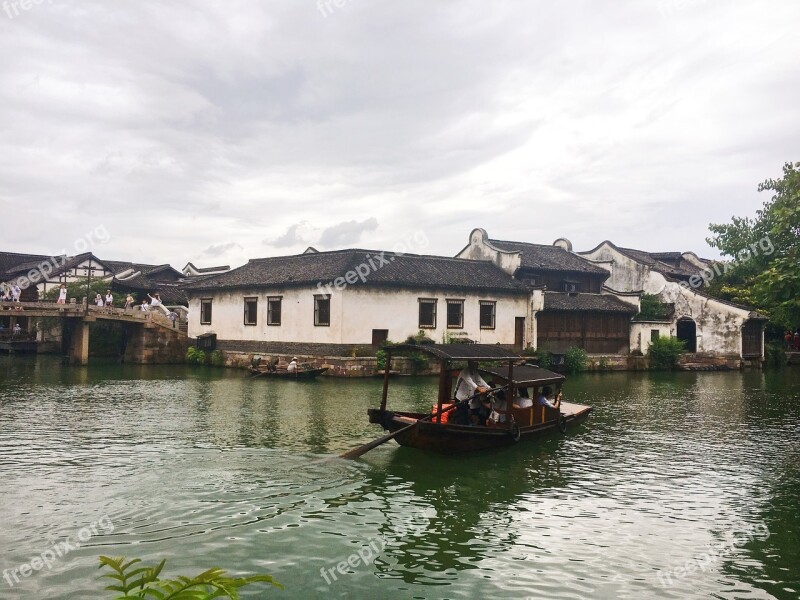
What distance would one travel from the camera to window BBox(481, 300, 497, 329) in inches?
1384

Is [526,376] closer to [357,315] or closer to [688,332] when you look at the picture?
[357,315]

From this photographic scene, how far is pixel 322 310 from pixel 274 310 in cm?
359

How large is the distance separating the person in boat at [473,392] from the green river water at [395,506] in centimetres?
104

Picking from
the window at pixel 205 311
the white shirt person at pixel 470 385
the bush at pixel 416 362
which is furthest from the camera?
the window at pixel 205 311

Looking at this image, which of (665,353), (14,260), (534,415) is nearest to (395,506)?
(534,415)

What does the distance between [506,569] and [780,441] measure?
A: 10.6 m

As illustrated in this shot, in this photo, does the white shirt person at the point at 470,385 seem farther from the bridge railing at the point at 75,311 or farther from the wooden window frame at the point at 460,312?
the bridge railing at the point at 75,311

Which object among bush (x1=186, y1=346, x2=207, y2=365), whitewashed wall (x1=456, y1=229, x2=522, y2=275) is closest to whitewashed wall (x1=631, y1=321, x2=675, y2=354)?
whitewashed wall (x1=456, y1=229, x2=522, y2=275)

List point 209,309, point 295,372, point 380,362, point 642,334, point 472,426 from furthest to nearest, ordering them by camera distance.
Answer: point 209,309
point 642,334
point 380,362
point 295,372
point 472,426

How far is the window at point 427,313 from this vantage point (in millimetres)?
33312

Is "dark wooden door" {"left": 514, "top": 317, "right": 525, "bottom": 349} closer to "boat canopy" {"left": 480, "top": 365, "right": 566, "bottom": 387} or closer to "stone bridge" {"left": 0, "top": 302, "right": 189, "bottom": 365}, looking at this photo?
"stone bridge" {"left": 0, "top": 302, "right": 189, "bottom": 365}

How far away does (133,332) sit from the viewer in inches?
1455

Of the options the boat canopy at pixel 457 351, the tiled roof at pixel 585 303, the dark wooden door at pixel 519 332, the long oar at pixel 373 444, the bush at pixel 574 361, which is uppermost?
the tiled roof at pixel 585 303

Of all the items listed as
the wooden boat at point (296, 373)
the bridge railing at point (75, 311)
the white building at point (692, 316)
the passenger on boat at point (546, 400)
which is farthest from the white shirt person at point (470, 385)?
the white building at point (692, 316)
